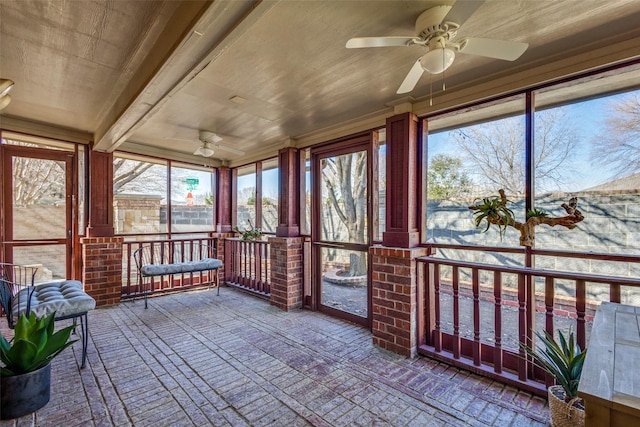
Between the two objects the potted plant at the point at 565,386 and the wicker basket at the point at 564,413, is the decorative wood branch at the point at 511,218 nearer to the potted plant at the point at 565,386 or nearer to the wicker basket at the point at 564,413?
the potted plant at the point at 565,386

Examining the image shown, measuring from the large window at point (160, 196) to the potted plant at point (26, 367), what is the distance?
10.2ft

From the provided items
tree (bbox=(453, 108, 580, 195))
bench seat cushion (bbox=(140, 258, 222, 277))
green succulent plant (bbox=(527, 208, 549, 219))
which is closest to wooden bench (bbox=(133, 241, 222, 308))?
bench seat cushion (bbox=(140, 258, 222, 277))

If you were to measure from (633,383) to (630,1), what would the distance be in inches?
76.7

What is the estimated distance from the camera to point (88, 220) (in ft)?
13.6

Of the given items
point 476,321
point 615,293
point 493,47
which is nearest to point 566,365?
point 615,293

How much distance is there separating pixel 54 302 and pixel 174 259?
2.90 metres

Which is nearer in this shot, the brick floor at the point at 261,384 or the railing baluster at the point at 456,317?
the brick floor at the point at 261,384

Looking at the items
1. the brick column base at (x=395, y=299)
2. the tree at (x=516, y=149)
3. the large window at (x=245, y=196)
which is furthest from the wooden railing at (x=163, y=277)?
the tree at (x=516, y=149)

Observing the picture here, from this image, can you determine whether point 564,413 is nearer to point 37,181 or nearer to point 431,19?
point 431,19

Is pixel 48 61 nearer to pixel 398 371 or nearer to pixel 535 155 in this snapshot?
pixel 398 371

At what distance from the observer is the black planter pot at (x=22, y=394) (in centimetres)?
179

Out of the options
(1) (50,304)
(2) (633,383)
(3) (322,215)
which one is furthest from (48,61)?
(2) (633,383)

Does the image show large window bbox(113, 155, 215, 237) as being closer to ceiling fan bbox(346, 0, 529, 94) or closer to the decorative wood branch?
ceiling fan bbox(346, 0, 529, 94)

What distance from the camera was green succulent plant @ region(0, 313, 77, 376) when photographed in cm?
A: 182
